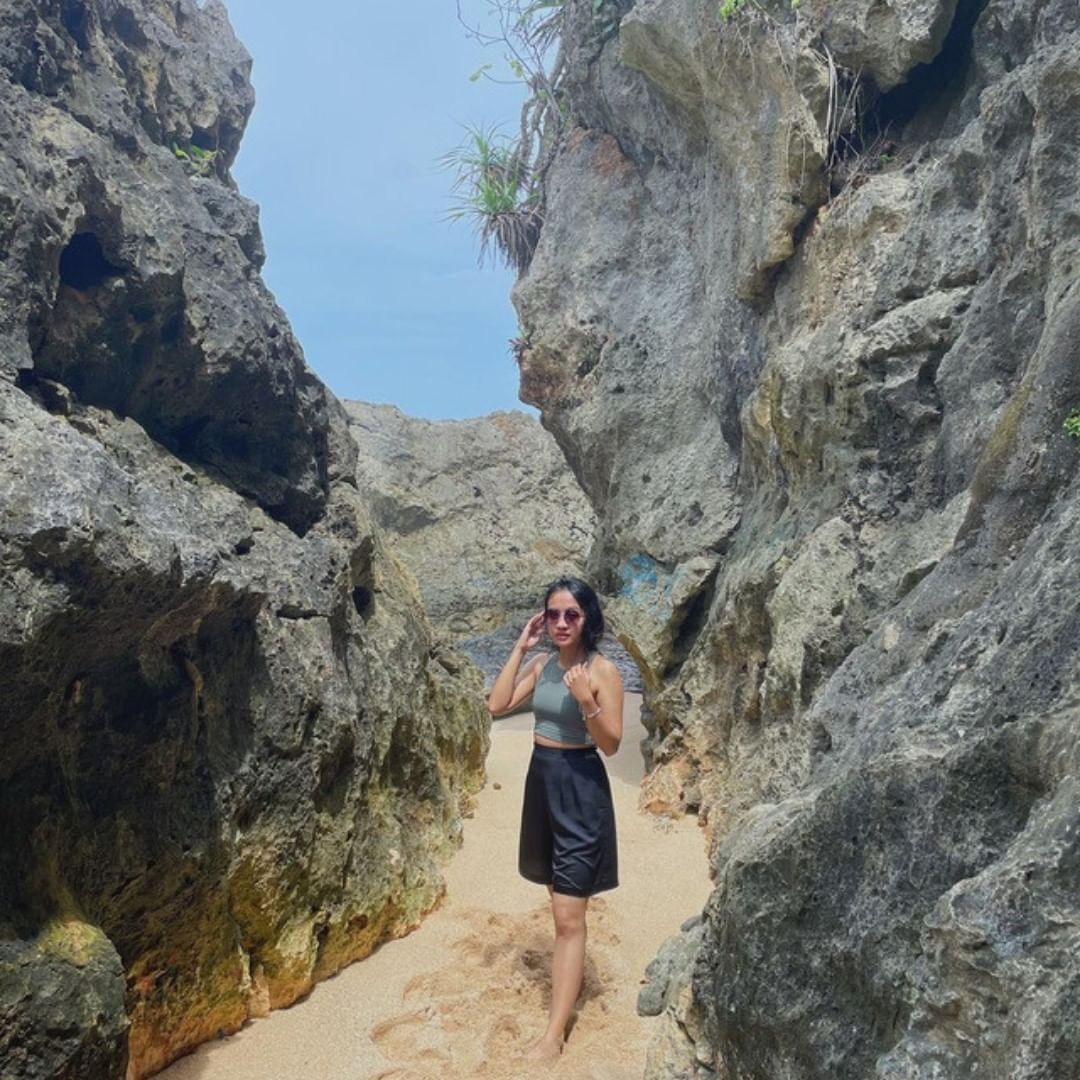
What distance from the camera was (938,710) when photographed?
2236mm

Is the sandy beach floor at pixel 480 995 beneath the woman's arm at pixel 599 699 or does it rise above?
beneath

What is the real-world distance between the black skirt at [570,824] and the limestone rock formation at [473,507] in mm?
11511

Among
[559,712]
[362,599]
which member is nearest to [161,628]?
[559,712]

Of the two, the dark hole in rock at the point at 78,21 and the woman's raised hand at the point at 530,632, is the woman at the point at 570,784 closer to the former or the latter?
the woman's raised hand at the point at 530,632

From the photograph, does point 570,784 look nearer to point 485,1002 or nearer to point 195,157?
point 485,1002

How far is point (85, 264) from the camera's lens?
13.4 ft

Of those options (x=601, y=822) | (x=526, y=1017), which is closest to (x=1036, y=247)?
(x=601, y=822)

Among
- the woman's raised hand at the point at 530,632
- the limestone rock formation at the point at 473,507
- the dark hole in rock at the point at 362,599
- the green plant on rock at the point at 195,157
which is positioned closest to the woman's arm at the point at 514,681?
the woman's raised hand at the point at 530,632

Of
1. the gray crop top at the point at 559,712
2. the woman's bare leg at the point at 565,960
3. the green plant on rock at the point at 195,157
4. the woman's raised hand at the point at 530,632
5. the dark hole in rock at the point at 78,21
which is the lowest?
the woman's bare leg at the point at 565,960

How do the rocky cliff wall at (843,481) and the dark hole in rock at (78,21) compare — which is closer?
the rocky cliff wall at (843,481)

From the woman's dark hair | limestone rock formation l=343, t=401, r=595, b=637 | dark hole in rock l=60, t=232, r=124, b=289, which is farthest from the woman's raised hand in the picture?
limestone rock formation l=343, t=401, r=595, b=637

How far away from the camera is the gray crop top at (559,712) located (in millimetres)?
3643

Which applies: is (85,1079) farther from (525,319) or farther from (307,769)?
(525,319)

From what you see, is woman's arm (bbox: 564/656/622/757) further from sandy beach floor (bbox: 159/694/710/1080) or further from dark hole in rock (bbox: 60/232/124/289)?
dark hole in rock (bbox: 60/232/124/289)
